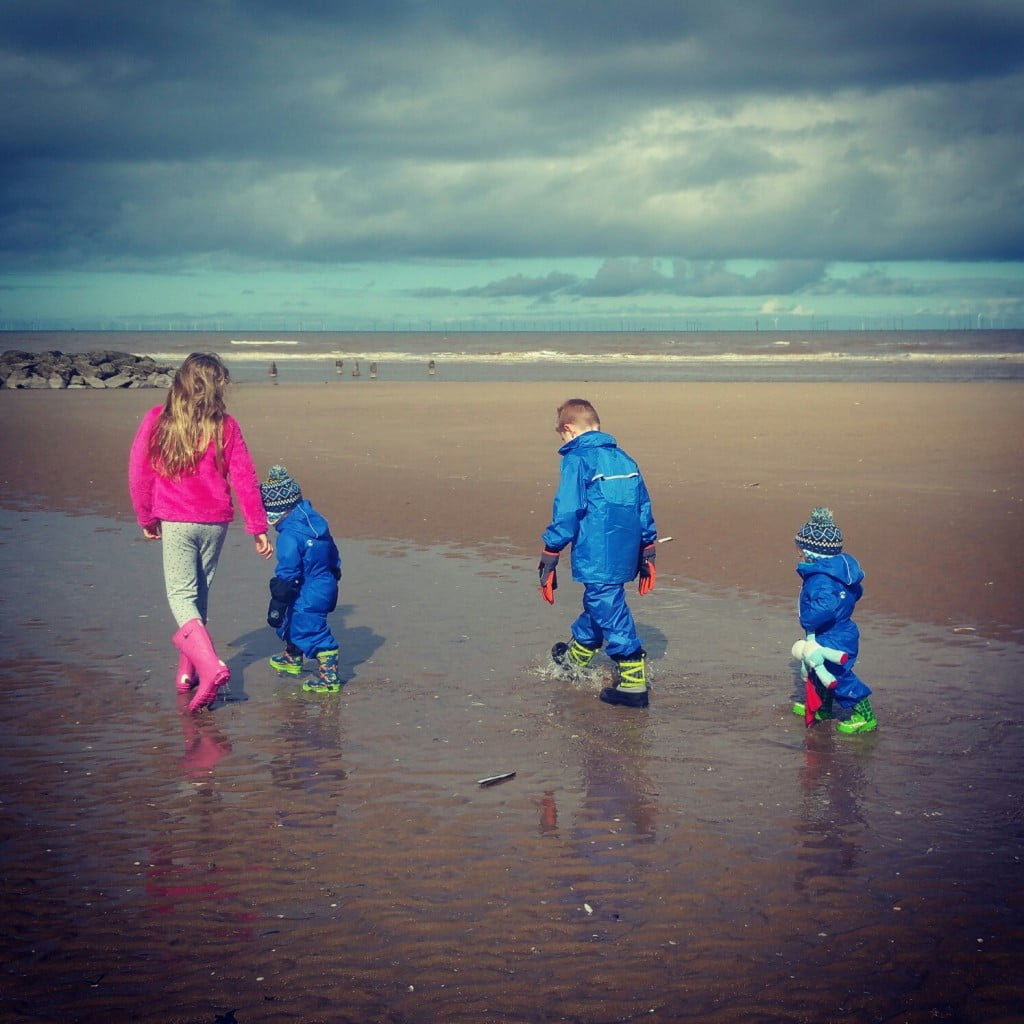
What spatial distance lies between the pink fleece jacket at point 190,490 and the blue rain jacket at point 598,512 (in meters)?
1.73

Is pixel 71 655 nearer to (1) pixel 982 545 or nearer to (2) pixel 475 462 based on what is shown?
(1) pixel 982 545

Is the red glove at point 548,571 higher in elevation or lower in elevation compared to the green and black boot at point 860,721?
higher

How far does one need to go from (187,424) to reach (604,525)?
2437 mm

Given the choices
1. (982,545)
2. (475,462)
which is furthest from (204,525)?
(475,462)

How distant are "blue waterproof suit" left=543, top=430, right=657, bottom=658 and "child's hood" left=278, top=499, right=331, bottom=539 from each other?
140cm

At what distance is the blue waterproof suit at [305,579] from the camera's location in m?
6.52

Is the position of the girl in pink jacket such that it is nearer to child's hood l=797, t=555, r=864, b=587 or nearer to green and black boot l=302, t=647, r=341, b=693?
green and black boot l=302, t=647, r=341, b=693

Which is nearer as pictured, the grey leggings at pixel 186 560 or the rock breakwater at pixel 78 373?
the grey leggings at pixel 186 560

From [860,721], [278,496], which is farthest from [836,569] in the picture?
[278,496]

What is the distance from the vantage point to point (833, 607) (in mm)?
5859

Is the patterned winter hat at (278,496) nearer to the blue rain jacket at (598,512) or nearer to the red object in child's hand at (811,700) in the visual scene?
the blue rain jacket at (598,512)

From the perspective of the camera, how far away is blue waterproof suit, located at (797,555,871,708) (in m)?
5.84

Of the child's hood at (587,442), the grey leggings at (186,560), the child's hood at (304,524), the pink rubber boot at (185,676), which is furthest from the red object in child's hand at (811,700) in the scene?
the pink rubber boot at (185,676)

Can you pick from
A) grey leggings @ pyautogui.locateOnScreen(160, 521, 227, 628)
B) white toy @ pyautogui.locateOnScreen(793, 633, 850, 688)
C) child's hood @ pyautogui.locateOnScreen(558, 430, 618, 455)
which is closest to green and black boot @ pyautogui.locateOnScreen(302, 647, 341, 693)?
grey leggings @ pyautogui.locateOnScreen(160, 521, 227, 628)
